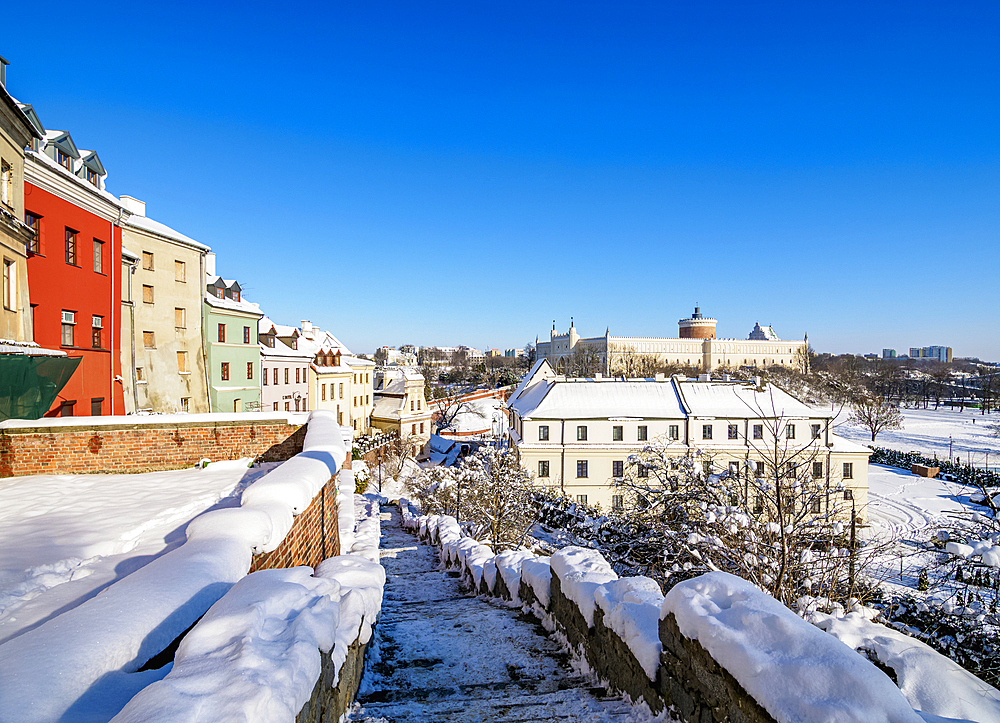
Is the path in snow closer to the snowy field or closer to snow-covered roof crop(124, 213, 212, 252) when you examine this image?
the snowy field

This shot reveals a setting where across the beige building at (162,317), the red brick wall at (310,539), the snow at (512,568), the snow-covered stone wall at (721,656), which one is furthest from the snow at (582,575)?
the beige building at (162,317)

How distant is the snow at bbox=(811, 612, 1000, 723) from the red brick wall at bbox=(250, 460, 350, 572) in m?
3.92

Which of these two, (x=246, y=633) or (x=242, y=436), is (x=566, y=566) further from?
(x=242, y=436)

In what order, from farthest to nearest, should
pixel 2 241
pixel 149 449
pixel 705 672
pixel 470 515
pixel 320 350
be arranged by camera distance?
pixel 320 350 → pixel 470 515 → pixel 2 241 → pixel 149 449 → pixel 705 672

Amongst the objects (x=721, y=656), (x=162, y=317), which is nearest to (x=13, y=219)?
(x=162, y=317)

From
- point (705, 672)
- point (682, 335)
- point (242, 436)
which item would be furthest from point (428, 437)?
point (682, 335)

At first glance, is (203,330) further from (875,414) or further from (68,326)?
(875,414)

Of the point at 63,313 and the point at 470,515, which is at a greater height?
the point at 63,313

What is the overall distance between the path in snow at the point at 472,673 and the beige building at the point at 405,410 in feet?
126

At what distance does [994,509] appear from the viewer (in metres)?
9.43

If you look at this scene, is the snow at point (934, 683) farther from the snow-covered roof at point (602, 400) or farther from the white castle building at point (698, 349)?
the white castle building at point (698, 349)

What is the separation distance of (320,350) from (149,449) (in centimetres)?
2895

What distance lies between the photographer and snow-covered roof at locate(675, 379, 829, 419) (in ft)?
98.5

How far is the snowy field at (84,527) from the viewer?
12.5 feet
